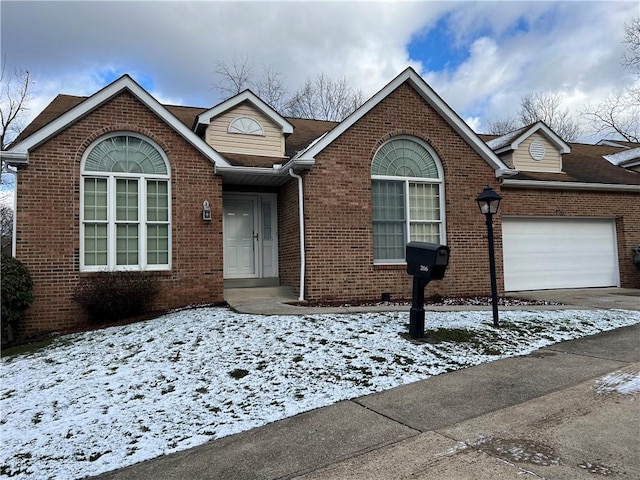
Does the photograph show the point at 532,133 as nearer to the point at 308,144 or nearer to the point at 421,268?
the point at 308,144

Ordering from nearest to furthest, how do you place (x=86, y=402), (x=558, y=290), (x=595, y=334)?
(x=86, y=402) → (x=595, y=334) → (x=558, y=290)

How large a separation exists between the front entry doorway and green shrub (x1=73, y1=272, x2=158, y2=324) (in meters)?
2.87

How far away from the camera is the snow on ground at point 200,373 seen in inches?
148

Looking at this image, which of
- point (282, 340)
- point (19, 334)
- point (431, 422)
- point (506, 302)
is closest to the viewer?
point (431, 422)

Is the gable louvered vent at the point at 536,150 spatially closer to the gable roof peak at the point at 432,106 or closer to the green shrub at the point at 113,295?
the gable roof peak at the point at 432,106

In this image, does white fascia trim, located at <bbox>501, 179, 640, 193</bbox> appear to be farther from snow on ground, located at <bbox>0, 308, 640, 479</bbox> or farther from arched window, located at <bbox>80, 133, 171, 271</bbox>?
arched window, located at <bbox>80, 133, 171, 271</bbox>

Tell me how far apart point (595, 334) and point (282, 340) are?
4.85 m

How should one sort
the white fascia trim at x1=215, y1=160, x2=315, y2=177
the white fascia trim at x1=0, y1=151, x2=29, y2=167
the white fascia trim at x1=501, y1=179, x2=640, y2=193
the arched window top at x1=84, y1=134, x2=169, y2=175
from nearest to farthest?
the white fascia trim at x1=0, y1=151, x2=29, y2=167 < the arched window top at x1=84, y1=134, x2=169, y2=175 < the white fascia trim at x1=215, y1=160, x2=315, y2=177 < the white fascia trim at x1=501, y1=179, x2=640, y2=193

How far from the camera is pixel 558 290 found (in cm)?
1295

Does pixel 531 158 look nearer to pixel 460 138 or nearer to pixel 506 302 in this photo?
pixel 460 138

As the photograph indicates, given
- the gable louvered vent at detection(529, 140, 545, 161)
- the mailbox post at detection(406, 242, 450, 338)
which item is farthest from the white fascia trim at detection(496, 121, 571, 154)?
the mailbox post at detection(406, 242, 450, 338)

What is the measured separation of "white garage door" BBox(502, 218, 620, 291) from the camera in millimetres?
12727

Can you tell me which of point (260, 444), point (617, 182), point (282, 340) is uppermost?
point (617, 182)

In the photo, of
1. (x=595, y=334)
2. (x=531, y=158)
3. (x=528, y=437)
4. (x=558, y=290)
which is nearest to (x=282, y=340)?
(x=528, y=437)
